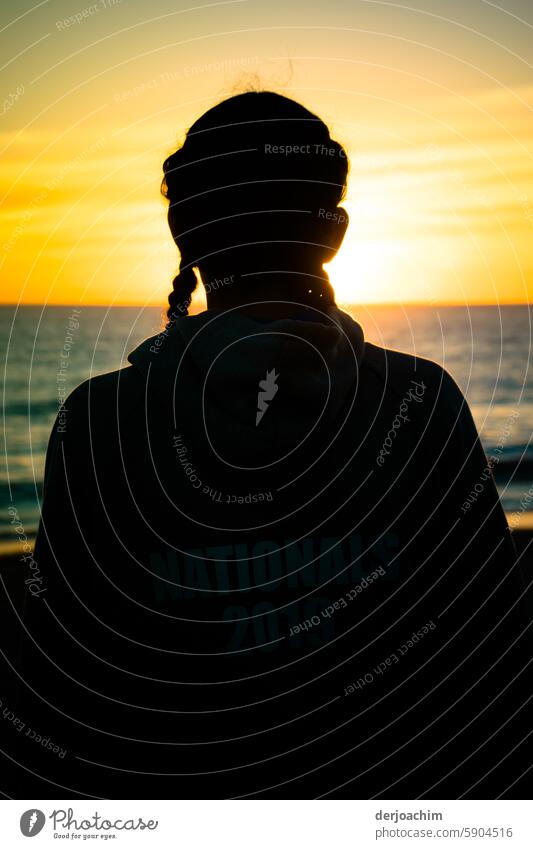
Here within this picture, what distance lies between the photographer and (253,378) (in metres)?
1.31

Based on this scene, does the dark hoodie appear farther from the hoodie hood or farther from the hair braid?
the hair braid

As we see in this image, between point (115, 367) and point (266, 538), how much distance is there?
86.4 ft

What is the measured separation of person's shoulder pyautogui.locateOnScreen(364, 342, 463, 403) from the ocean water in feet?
3.29

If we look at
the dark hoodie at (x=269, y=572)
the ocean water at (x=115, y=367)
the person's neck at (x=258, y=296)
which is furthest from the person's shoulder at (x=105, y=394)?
the ocean water at (x=115, y=367)

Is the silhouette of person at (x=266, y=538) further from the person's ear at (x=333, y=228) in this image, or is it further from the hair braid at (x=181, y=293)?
the hair braid at (x=181, y=293)

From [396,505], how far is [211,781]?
1.82ft

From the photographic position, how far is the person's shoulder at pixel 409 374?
1346mm

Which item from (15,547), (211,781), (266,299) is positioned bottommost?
(211,781)

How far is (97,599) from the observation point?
1382 mm

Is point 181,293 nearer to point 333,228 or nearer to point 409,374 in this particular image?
point 333,228

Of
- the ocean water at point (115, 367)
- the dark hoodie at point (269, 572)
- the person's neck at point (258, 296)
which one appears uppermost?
the ocean water at point (115, 367)

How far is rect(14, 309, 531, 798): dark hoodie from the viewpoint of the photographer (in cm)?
131

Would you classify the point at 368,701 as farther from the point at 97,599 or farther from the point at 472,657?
the point at 97,599
